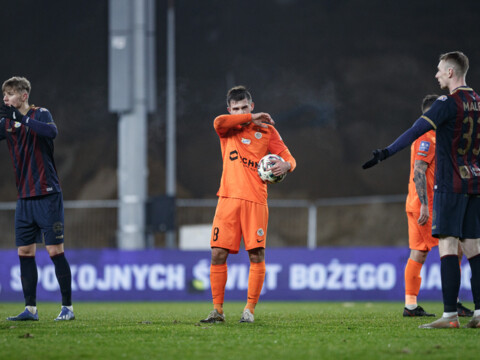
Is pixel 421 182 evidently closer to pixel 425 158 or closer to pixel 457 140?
pixel 425 158

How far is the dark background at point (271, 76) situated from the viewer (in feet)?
101

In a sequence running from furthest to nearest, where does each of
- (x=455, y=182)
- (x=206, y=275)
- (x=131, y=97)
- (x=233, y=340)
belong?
(x=131, y=97)
(x=206, y=275)
(x=455, y=182)
(x=233, y=340)

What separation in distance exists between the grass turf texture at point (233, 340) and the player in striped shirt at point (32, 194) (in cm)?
40

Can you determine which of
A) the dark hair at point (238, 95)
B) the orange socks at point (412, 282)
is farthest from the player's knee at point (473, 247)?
the dark hair at point (238, 95)

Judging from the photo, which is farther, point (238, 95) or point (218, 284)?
point (238, 95)

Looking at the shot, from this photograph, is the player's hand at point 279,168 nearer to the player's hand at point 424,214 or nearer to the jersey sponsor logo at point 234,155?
the jersey sponsor logo at point 234,155

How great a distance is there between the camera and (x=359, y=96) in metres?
31.6

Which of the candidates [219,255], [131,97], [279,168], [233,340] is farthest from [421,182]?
[131,97]

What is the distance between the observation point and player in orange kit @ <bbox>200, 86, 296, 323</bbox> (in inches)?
250

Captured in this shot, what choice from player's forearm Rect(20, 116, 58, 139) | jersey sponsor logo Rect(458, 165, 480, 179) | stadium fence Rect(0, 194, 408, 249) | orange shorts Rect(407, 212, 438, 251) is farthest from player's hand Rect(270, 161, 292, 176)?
stadium fence Rect(0, 194, 408, 249)

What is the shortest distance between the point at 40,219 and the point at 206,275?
5.91 m

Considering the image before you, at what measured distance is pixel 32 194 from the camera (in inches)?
265

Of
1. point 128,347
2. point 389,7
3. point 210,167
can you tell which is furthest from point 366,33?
point 128,347

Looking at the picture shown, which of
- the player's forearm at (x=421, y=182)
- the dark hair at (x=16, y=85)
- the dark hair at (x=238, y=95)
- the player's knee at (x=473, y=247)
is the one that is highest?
the dark hair at (x=16, y=85)
